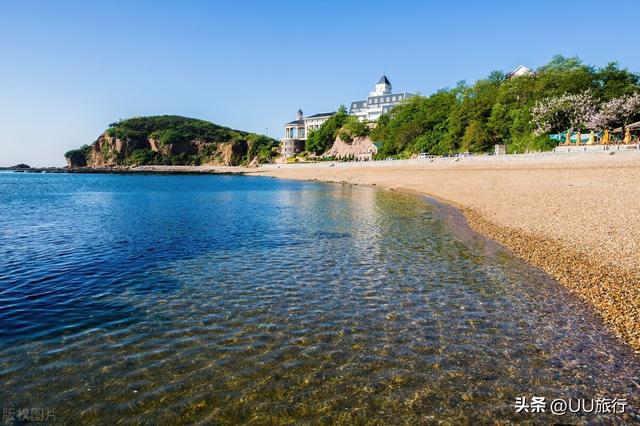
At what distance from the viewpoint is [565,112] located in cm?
6650

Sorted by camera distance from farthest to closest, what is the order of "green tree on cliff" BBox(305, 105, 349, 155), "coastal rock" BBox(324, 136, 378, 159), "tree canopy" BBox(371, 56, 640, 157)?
"green tree on cliff" BBox(305, 105, 349, 155), "coastal rock" BBox(324, 136, 378, 159), "tree canopy" BBox(371, 56, 640, 157)

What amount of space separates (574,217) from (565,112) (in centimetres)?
5755

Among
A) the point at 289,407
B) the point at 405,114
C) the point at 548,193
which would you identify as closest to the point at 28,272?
the point at 289,407

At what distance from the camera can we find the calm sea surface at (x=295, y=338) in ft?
21.6

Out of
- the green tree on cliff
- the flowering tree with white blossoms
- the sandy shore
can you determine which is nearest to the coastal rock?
the green tree on cliff

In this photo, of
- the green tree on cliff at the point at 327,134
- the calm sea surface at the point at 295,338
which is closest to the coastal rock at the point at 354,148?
the green tree on cliff at the point at 327,134

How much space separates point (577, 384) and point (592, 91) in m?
81.0

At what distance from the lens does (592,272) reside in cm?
1257

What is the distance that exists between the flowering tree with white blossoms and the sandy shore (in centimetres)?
1925

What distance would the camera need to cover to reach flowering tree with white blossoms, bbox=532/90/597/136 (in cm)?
6438

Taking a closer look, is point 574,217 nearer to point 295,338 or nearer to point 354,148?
point 295,338

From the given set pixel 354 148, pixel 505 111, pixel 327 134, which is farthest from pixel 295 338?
pixel 327 134

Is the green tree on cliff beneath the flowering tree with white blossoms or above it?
above

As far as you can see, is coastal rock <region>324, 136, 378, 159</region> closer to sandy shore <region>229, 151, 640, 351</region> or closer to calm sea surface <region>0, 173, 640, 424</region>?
sandy shore <region>229, 151, 640, 351</region>
